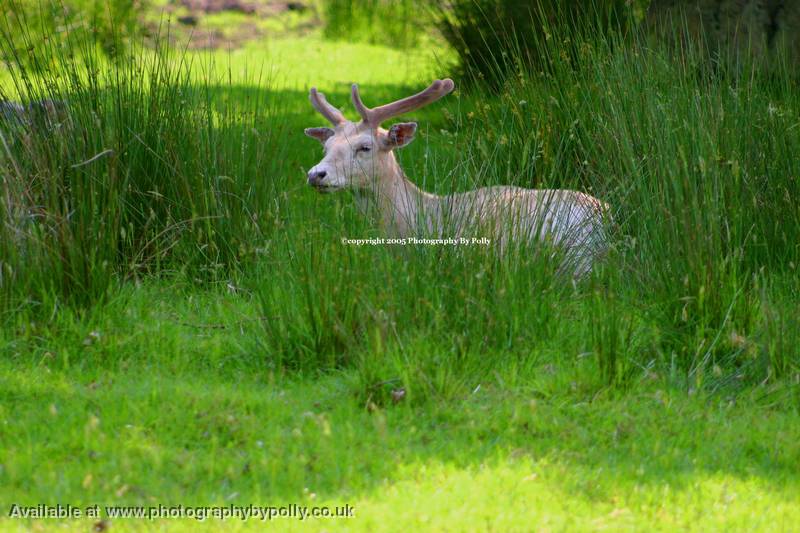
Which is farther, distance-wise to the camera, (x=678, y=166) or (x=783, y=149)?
(x=783, y=149)

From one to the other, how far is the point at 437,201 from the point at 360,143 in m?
1.01

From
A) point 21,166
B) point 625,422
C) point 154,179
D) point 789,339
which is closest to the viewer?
point 625,422

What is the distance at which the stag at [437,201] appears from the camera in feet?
16.5

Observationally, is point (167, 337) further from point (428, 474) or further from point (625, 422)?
point (625, 422)

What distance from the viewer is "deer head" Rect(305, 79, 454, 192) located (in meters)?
6.05

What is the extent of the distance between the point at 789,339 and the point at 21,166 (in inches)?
144

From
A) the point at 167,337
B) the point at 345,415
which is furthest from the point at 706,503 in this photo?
the point at 167,337

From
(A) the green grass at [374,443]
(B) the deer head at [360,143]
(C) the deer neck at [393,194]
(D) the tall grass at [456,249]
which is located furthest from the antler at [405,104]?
(A) the green grass at [374,443]

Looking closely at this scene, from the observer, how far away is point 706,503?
Result: 11.4 ft

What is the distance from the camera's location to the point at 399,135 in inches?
253

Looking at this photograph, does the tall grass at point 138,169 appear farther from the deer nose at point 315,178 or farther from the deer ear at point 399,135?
the deer ear at point 399,135

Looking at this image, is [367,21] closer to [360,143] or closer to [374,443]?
[360,143]

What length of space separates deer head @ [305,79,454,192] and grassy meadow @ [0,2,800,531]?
0.88ft

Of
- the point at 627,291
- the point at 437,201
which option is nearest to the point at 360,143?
the point at 437,201
